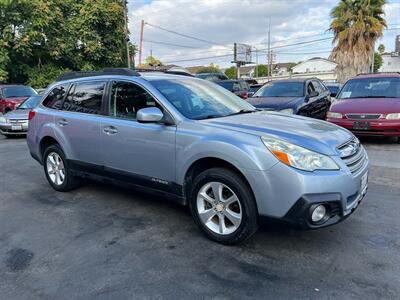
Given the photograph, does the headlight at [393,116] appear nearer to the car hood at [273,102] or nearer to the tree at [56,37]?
the car hood at [273,102]

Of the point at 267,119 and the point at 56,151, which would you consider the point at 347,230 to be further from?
the point at 56,151

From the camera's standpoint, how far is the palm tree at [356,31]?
24.6 meters

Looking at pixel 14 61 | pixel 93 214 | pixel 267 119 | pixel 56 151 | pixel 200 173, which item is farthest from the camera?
pixel 14 61

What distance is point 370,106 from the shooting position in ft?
27.4

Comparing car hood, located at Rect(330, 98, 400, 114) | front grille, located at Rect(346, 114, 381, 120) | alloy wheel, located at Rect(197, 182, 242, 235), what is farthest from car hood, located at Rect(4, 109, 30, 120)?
alloy wheel, located at Rect(197, 182, 242, 235)

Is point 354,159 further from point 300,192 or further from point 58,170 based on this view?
point 58,170

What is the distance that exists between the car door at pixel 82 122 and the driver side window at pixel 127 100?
229 mm

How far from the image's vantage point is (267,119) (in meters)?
4.12

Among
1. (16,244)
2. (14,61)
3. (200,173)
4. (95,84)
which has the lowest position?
(16,244)

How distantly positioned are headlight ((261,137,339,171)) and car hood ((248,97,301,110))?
228 inches

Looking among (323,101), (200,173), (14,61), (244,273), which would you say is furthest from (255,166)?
(14,61)

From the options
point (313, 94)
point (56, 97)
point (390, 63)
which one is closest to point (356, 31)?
point (313, 94)

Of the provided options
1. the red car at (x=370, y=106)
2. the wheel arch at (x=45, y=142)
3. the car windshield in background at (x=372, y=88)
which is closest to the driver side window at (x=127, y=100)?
the wheel arch at (x=45, y=142)

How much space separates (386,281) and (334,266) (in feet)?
1.35
